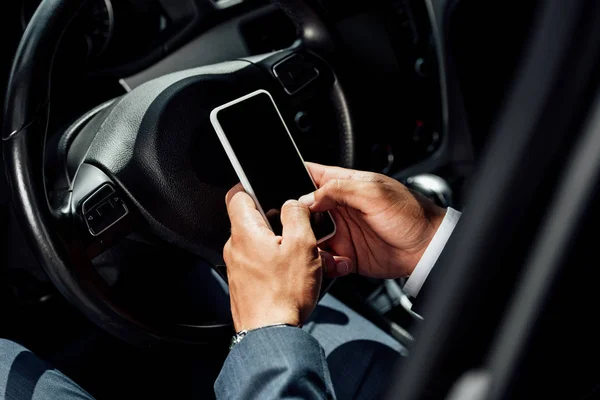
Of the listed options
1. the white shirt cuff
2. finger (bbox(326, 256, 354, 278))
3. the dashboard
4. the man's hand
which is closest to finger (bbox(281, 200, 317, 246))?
the man's hand

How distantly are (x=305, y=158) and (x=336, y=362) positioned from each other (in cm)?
34

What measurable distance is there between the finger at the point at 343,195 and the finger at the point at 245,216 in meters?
0.08

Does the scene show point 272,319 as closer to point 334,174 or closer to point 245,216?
point 245,216

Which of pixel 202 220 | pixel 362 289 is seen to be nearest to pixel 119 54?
pixel 202 220

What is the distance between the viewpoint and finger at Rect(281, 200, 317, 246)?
0.74 meters

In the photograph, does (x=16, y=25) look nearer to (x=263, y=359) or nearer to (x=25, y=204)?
(x=25, y=204)

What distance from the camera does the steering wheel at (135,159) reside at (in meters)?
0.73

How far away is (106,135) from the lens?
884 mm

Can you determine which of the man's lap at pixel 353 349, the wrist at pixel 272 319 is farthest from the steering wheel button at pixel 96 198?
the man's lap at pixel 353 349

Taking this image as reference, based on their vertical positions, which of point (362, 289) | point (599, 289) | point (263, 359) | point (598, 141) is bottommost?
point (362, 289)

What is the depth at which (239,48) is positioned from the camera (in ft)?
4.11

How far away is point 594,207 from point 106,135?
2.29 feet

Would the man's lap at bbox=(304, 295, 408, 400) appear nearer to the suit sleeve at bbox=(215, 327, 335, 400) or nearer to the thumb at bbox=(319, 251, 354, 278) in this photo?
the thumb at bbox=(319, 251, 354, 278)

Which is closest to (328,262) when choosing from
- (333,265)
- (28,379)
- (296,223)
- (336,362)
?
(333,265)
